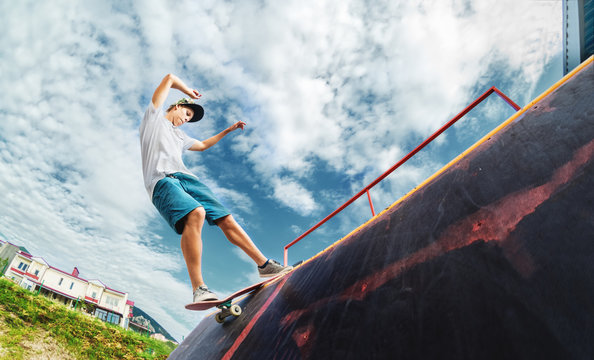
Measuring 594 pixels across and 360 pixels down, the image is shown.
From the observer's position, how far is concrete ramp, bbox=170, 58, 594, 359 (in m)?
0.72

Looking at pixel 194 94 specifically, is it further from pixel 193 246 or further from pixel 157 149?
pixel 193 246

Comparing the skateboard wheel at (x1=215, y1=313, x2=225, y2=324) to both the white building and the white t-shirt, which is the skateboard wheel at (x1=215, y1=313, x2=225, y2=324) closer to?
the white t-shirt

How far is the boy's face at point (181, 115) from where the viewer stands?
297 centimetres

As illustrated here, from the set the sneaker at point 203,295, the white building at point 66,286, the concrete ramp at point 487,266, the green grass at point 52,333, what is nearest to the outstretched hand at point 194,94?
the sneaker at point 203,295

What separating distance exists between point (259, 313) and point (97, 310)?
36234 millimetres

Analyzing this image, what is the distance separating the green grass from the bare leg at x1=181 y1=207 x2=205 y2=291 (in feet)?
20.9

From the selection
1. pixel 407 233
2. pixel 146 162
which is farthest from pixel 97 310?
pixel 407 233

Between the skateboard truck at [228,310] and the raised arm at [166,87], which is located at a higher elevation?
the raised arm at [166,87]

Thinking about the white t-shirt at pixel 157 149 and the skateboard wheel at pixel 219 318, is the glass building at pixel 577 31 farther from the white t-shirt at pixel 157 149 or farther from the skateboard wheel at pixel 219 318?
the skateboard wheel at pixel 219 318

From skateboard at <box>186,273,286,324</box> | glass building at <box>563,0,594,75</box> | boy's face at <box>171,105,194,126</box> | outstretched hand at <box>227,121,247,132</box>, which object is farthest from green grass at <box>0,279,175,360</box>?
glass building at <box>563,0,594,75</box>

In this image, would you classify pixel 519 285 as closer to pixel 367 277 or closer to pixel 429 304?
pixel 429 304

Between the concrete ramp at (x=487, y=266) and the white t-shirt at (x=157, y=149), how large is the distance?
170 cm

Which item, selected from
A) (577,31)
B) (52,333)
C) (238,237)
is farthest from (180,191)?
(577,31)

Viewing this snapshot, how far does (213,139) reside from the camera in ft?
10.9
